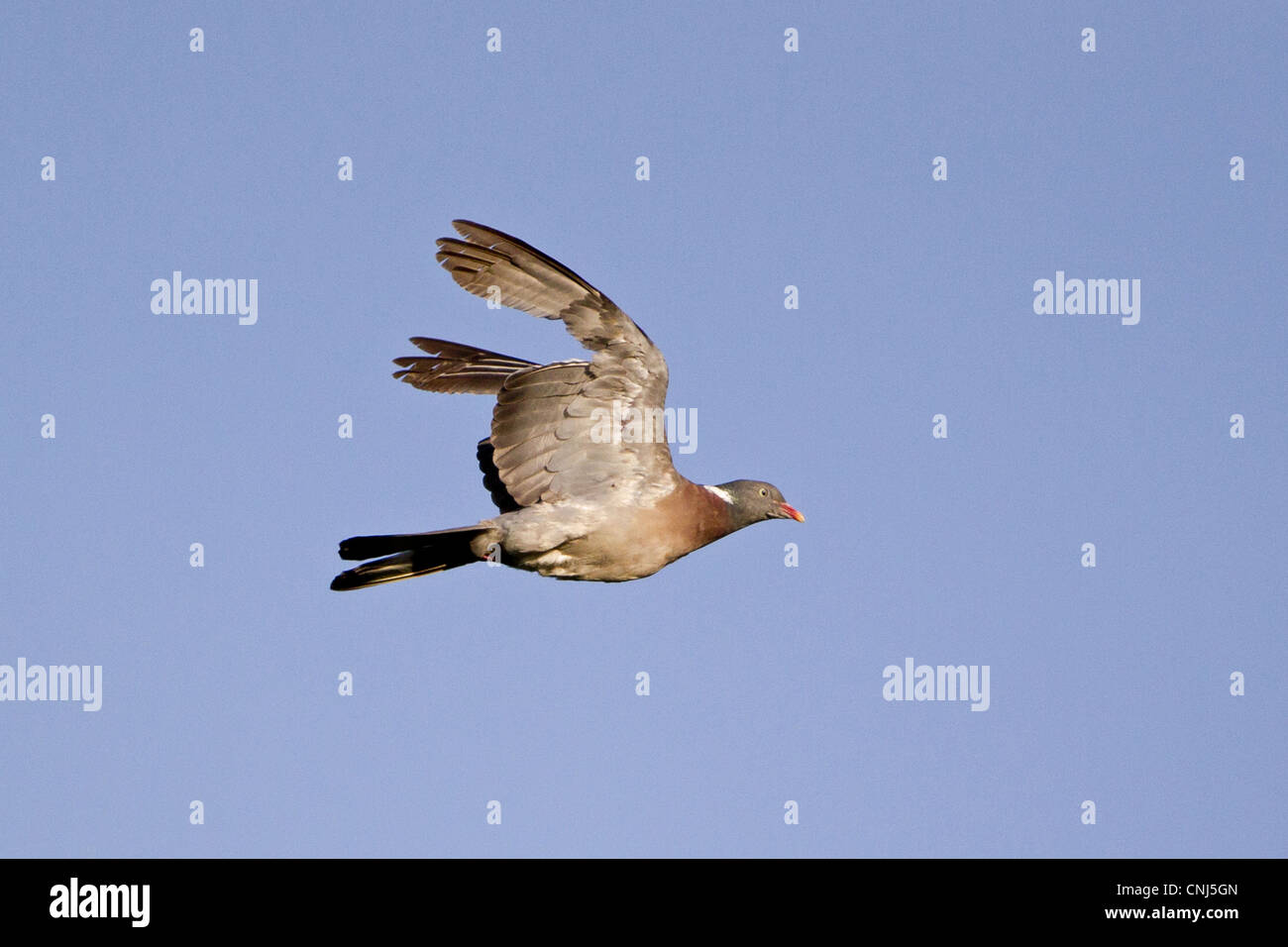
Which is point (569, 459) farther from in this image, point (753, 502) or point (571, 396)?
point (753, 502)

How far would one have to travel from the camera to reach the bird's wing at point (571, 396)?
1071 centimetres

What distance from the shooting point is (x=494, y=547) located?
11.3 metres

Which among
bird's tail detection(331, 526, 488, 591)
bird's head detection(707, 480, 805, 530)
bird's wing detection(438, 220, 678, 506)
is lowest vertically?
bird's tail detection(331, 526, 488, 591)

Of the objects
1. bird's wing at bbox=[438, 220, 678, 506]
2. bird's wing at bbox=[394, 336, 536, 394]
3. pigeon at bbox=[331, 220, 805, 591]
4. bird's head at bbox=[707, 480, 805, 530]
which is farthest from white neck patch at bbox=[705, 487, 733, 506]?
bird's wing at bbox=[394, 336, 536, 394]

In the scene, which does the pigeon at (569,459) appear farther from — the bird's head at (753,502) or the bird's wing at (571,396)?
the bird's head at (753,502)

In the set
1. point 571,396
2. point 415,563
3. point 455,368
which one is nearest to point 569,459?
point 571,396

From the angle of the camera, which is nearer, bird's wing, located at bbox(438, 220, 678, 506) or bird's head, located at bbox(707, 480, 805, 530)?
bird's wing, located at bbox(438, 220, 678, 506)

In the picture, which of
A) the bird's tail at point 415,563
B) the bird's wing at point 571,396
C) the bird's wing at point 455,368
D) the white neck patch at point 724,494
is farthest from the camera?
the bird's wing at point 455,368

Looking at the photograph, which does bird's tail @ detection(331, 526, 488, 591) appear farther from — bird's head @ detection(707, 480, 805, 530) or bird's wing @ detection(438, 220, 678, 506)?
bird's head @ detection(707, 480, 805, 530)

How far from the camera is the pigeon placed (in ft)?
35.2

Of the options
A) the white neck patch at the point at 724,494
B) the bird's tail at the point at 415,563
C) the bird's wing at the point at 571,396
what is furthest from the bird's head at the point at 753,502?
the bird's tail at the point at 415,563

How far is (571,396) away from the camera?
441 inches

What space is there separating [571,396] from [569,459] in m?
0.51
